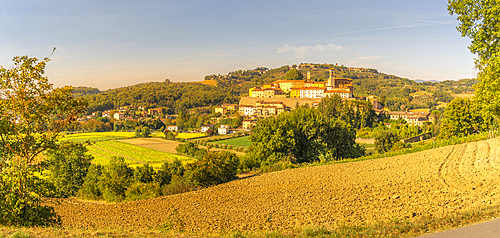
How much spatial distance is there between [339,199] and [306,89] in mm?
97820

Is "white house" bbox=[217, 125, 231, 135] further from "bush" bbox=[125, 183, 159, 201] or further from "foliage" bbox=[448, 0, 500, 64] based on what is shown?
"foliage" bbox=[448, 0, 500, 64]

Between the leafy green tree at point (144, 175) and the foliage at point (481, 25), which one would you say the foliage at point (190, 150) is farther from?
the foliage at point (481, 25)

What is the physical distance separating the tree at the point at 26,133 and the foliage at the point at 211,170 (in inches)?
457

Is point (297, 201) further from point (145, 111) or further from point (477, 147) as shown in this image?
point (145, 111)

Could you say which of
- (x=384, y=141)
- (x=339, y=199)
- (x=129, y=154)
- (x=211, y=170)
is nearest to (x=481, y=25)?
(x=339, y=199)

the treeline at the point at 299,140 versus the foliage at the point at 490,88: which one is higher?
the foliage at the point at 490,88

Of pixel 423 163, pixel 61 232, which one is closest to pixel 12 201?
pixel 61 232

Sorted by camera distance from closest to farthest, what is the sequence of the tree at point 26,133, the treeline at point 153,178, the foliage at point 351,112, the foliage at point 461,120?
1. the tree at point 26,133
2. the treeline at point 153,178
3. the foliage at point 461,120
4. the foliage at point 351,112

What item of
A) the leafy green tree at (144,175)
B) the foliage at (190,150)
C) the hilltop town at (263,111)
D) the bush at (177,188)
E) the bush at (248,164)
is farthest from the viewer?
the hilltop town at (263,111)

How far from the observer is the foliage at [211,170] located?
19.5 metres

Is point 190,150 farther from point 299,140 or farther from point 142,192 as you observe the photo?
point 142,192

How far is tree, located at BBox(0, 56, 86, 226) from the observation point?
24.5 ft

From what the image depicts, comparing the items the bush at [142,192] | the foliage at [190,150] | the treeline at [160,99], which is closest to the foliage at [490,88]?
the bush at [142,192]

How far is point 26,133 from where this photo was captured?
7.61 meters
